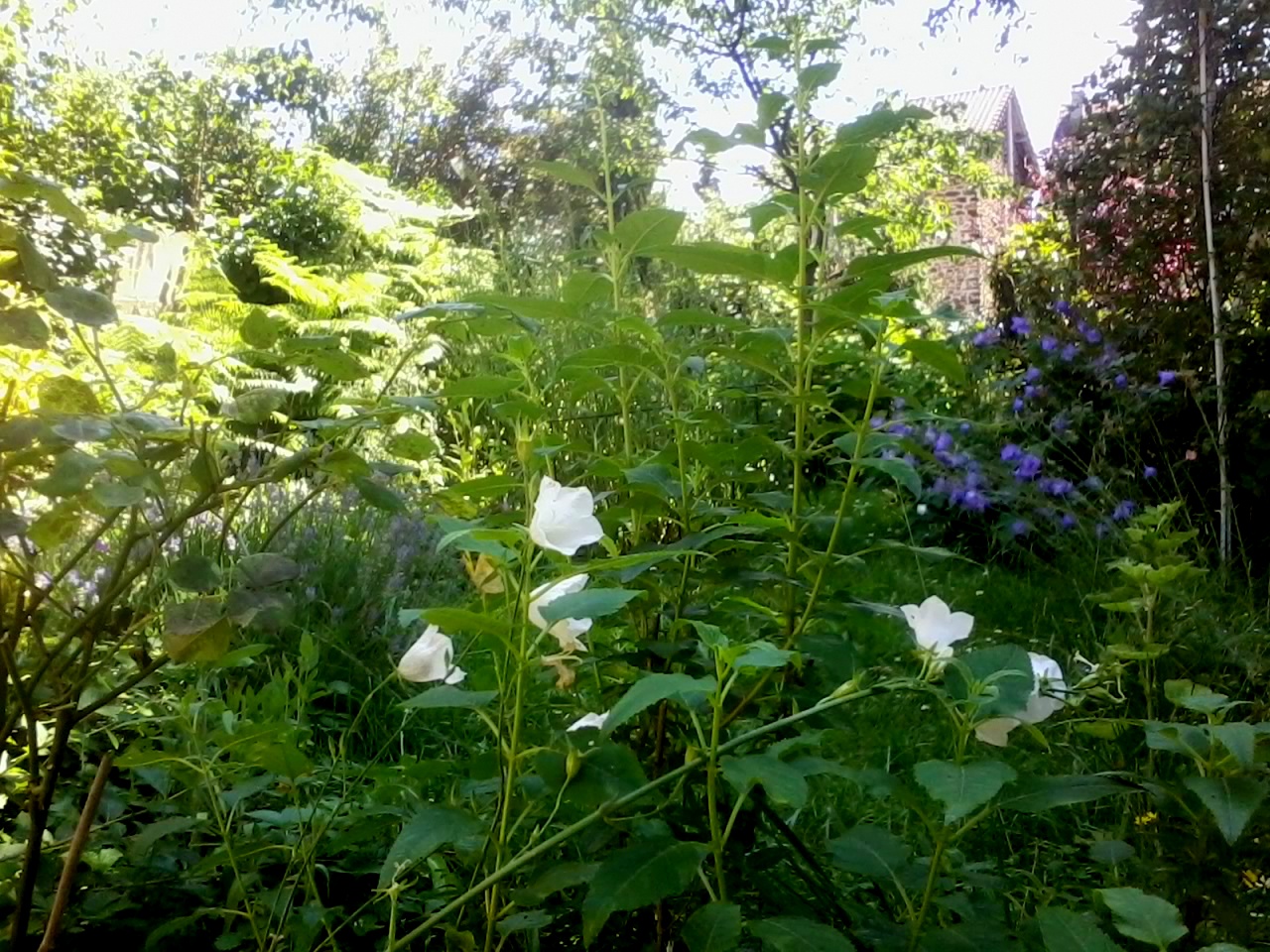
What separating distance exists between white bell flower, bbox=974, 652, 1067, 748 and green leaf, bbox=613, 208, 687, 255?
1.28ft

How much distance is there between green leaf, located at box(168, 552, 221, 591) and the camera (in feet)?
1.91

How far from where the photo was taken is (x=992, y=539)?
2.76 meters

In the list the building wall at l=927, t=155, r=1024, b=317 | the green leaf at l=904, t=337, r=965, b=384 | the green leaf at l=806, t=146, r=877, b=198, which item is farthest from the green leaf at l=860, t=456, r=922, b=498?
the building wall at l=927, t=155, r=1024, b=317

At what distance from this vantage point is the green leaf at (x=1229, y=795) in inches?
21.6

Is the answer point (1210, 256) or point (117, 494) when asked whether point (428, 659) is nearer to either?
point (117, 494)

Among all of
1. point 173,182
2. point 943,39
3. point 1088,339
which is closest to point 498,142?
point 173,182

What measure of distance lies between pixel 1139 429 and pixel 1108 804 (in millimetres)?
1771

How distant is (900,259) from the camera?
0.65 metres

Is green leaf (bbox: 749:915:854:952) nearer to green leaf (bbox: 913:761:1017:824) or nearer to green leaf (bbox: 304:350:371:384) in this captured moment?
green leaf (bbox: 913:761:1017:824)

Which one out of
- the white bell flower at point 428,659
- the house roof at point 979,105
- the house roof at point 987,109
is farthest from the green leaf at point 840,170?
the house roof at point 979,105

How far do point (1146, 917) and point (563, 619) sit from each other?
334 millimetres

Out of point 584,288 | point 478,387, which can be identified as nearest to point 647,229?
point 584,288

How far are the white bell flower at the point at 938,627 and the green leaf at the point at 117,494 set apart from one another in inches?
18.0

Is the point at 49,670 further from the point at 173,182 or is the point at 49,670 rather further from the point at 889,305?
the point at 173,182
